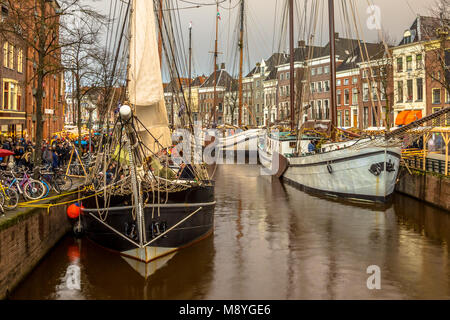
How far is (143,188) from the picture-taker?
1270 cm

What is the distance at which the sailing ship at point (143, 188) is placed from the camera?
12500 mm

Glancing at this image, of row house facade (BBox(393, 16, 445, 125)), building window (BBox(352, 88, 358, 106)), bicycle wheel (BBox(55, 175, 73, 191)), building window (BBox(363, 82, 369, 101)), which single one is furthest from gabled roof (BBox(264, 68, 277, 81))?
bicycle wheel (BBox(55, 175, 73, 191))

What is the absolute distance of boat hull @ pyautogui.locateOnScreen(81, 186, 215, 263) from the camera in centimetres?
1262

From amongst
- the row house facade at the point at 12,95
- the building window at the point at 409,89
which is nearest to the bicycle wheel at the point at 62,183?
the row house facade at the point at 12,95

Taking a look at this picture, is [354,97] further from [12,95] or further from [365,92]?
[12,95]

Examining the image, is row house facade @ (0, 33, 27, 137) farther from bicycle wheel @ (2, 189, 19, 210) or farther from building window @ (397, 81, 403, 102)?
building window @ (397, 81, 403, 102)

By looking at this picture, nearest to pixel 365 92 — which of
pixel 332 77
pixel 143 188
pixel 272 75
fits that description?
pixel 272 75

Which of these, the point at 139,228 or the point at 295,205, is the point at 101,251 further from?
the point at 295,205

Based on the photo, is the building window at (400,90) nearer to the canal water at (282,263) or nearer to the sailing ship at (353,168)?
the sailing ship at (353,168)

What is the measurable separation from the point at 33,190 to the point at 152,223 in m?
4.87

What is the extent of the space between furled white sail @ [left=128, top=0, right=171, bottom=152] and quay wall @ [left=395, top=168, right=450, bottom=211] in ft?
42.7

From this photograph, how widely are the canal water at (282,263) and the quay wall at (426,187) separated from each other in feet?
2.57
